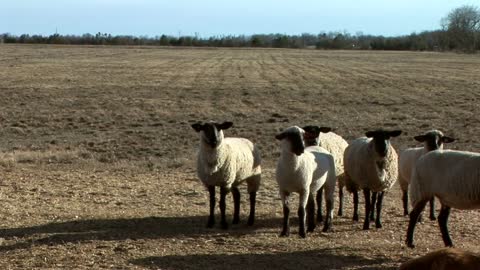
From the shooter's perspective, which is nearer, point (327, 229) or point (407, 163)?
point (327, 229)

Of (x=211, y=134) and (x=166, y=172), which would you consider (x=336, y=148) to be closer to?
(x=211, y=134)

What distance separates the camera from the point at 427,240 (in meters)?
11.8

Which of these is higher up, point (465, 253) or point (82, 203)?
point (465, 253)

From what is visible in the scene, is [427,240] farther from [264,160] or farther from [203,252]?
[264,160]

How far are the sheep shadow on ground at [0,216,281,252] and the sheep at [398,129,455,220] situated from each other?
9.01 feet

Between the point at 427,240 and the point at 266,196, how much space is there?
4.35m

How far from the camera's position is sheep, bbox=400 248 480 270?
684cm

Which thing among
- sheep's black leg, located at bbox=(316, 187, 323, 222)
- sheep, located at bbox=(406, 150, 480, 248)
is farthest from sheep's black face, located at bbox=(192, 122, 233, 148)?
sheep, located at bbox=(406, 150, 480, 248)

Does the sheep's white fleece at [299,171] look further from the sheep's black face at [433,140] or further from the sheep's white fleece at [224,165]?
the sheep's black face at [433,140]

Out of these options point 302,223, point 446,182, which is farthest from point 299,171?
point 446,182

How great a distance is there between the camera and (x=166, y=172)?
18.1m

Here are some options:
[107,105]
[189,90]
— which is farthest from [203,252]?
[189,90]

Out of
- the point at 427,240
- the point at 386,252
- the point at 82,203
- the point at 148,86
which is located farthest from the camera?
the point at 148,86

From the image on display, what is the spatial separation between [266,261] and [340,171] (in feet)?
14.3
